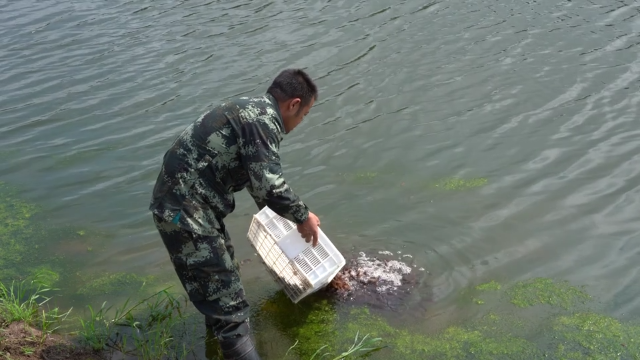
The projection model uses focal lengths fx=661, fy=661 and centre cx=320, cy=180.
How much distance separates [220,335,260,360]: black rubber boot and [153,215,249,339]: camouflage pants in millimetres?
34

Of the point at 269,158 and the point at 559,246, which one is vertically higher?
the point at 269,158

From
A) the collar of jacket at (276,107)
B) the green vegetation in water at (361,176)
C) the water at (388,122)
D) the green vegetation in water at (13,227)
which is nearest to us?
the collar of jacket at (276,107)

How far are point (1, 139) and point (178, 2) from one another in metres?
4.52

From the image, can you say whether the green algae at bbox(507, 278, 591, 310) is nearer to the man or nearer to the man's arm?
the man

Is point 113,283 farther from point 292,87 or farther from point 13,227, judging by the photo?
point 292,87

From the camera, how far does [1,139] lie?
24.2ft

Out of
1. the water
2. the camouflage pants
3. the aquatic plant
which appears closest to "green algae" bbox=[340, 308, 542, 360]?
the water

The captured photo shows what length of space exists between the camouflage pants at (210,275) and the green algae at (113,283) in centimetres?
127

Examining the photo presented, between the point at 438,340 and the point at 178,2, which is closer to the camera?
the point at 438,340

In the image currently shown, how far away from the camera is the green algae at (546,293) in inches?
171

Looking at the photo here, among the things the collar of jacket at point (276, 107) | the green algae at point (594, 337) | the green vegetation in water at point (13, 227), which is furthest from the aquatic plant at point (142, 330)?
the green algae at point (594, 337)

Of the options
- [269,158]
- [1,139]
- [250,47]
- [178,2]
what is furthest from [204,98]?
[269,158]

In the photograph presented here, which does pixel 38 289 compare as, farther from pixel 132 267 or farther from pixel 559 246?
pixel 559 246

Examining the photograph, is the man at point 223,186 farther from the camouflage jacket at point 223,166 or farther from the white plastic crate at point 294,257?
the white plastic crate at point 294,257
